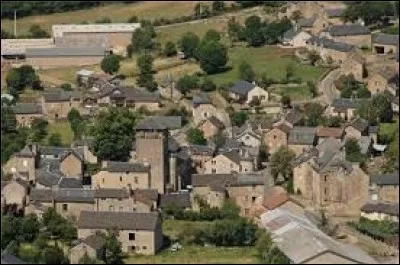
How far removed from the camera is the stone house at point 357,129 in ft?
69.8

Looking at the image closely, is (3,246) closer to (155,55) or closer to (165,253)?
(165,253)

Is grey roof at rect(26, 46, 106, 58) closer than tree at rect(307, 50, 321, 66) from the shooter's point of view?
No

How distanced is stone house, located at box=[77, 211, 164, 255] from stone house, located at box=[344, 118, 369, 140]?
5.47m

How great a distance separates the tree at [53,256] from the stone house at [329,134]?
7.36 m

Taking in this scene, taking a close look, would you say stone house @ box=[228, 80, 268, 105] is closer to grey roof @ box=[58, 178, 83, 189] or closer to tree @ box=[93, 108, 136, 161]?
tree @ box=[93, 108, 136, 161]

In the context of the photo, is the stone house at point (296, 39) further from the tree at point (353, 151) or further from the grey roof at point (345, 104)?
the tree at point (353, 151)

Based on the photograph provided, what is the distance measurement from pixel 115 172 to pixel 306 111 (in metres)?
5.60

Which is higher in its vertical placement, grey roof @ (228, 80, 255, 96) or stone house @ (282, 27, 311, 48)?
stone house @ (282, 27, 311, 48)

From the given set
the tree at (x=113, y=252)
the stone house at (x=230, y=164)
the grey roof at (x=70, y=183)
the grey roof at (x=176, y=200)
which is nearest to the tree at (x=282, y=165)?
the stone house at (x=230, y=164)

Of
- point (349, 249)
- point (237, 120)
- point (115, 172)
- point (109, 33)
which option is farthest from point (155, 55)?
point (349, 249)

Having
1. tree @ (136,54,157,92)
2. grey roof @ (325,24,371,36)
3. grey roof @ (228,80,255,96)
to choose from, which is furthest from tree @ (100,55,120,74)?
grey roof @ (325,24,371,36)

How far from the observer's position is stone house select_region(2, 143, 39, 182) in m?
19.6

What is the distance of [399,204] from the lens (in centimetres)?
1794

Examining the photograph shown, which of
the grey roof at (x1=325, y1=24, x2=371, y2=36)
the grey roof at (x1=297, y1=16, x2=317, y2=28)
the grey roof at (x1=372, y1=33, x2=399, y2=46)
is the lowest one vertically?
the grey roof at (x1=372, y1=33, x2=399, y2=46)
